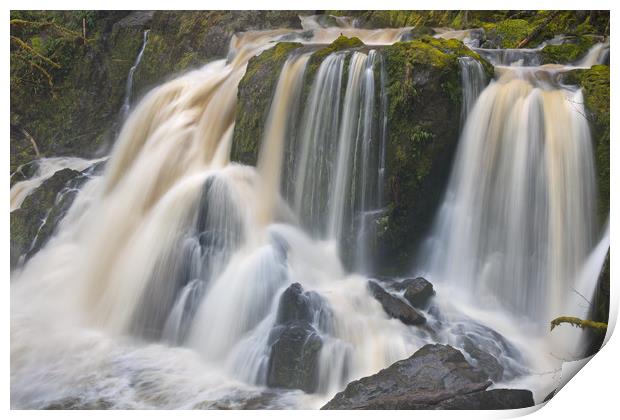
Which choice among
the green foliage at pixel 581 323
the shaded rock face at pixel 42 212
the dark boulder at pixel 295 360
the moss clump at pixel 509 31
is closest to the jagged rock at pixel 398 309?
the dark boulder at pixel 295 360

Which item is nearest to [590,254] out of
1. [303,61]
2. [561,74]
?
[561,74]

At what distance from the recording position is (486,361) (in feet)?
15.5

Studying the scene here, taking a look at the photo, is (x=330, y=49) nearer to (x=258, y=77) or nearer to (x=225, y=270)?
(x=258, y=77)

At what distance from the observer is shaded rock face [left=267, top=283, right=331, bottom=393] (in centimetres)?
469

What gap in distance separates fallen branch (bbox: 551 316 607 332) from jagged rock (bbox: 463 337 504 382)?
0.54 m

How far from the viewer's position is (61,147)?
5820 mm

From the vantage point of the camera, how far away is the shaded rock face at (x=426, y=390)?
4602mm

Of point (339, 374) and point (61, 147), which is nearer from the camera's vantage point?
point (339, 374)

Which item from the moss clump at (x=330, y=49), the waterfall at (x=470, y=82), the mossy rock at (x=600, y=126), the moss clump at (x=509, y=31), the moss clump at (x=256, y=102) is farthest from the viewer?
the moss clump at (x=256, y=102)

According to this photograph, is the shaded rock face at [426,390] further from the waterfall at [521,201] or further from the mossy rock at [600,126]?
the mossy rock at [600,126]

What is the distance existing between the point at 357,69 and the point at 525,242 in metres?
1.90

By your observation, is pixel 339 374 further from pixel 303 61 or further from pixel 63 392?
pixel 303 61

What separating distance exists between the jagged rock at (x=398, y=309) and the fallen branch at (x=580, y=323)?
99 cm


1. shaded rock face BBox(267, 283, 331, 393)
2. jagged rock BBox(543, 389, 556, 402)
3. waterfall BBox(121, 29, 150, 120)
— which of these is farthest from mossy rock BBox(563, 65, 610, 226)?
waterfall BBox(121, 29, 150, 120)
